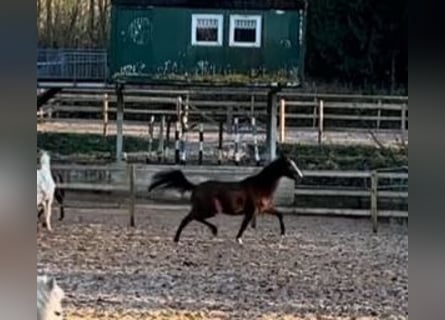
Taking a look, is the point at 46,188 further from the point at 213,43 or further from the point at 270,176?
the point at 213,43

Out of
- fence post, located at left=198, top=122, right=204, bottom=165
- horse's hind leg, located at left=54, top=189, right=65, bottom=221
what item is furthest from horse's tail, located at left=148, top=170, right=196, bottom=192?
fence post, located at left=198, top=122, right=204, bottom=165

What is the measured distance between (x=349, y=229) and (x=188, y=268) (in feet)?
4.36

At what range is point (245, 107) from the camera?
6.62 meters

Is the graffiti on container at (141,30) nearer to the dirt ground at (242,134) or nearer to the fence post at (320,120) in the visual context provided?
the dirt ground at (242,134)

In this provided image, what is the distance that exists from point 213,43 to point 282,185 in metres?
0.94

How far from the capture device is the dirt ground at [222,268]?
278 cm

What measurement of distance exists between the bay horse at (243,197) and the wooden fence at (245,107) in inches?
74.5

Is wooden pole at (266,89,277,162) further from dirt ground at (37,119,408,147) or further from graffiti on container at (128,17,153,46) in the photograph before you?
graffiti on container at (128,17,153,46)

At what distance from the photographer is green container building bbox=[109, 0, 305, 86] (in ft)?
16.9

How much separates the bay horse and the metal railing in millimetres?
1194

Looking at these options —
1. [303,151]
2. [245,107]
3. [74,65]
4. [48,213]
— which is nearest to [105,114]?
[74,65]

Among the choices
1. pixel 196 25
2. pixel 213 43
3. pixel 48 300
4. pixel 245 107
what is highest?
pixel 196 25

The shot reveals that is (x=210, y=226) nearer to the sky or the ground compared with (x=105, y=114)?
nearer to the ground
